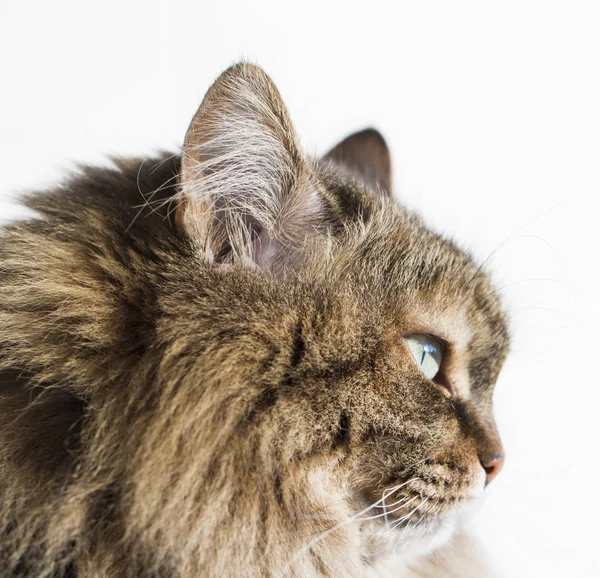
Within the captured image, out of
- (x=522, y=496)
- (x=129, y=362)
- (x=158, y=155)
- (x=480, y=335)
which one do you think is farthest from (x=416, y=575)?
(x=158, y=155)

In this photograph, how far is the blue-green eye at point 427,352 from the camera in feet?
3.46

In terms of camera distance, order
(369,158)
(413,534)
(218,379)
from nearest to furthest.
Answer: (218,379) → (413,534) → (369,158)

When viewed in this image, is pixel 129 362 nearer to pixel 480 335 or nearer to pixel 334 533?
pixel 334 533

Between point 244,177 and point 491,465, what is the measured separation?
0.65 meters

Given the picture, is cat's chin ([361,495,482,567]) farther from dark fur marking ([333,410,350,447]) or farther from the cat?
dark fur marking ([333,410,350,447])

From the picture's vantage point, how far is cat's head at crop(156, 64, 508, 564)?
927 millimetres

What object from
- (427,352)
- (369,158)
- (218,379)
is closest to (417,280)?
(427,352)

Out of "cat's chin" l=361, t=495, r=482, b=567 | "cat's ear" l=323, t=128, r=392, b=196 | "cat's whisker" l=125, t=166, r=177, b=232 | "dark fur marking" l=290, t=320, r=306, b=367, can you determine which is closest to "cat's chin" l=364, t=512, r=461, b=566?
"cat's chin" l=361, t=495, r=482, b=567

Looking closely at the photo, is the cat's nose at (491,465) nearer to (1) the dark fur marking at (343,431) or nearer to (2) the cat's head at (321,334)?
(2) the cat's head at (321,334)

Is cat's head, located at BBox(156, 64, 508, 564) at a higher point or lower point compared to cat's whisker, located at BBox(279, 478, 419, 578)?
higher

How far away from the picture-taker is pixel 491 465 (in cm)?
108

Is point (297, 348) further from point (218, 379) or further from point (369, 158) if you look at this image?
point (369, 158)

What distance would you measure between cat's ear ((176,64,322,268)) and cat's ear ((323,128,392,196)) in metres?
0.50

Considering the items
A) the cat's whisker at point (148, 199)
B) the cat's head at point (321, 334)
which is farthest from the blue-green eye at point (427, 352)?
the cat's whisker at point (148, 199)
